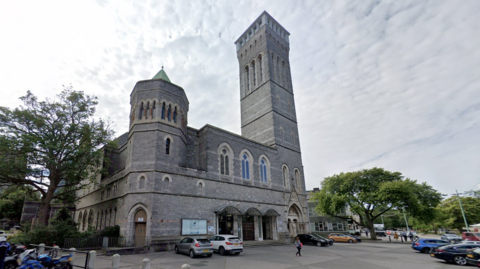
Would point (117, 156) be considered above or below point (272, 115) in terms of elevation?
below

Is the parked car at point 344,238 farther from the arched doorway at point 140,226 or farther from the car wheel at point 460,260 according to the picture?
the arched doorway at point 140,226

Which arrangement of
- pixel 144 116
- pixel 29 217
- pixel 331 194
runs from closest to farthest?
pixel 144 116, pixel 331 194, pixel 29 217

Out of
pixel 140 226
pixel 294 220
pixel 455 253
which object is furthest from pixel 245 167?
pixel 455 253

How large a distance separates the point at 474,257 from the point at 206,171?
20219mm

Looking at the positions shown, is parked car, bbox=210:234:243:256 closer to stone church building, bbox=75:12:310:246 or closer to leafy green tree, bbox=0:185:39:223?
stone church building, bbox=75:12:310:246

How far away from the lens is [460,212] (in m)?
50.2

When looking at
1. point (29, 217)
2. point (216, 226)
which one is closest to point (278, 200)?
point (216, 226)

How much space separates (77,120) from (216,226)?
17.2 meters

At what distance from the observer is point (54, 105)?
75.0 ft

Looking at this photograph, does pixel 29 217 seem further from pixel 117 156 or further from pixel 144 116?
pixel 144 116

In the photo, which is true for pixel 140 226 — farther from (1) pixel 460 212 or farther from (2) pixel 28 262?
(1) pixel 460 212

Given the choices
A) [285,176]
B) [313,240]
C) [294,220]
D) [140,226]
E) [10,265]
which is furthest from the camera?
[285,176]

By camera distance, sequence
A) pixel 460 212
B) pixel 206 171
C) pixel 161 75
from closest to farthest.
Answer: pixel 206 171
pixel 161 75
pixel 460 212

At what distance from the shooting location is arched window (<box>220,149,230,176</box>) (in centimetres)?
2673
